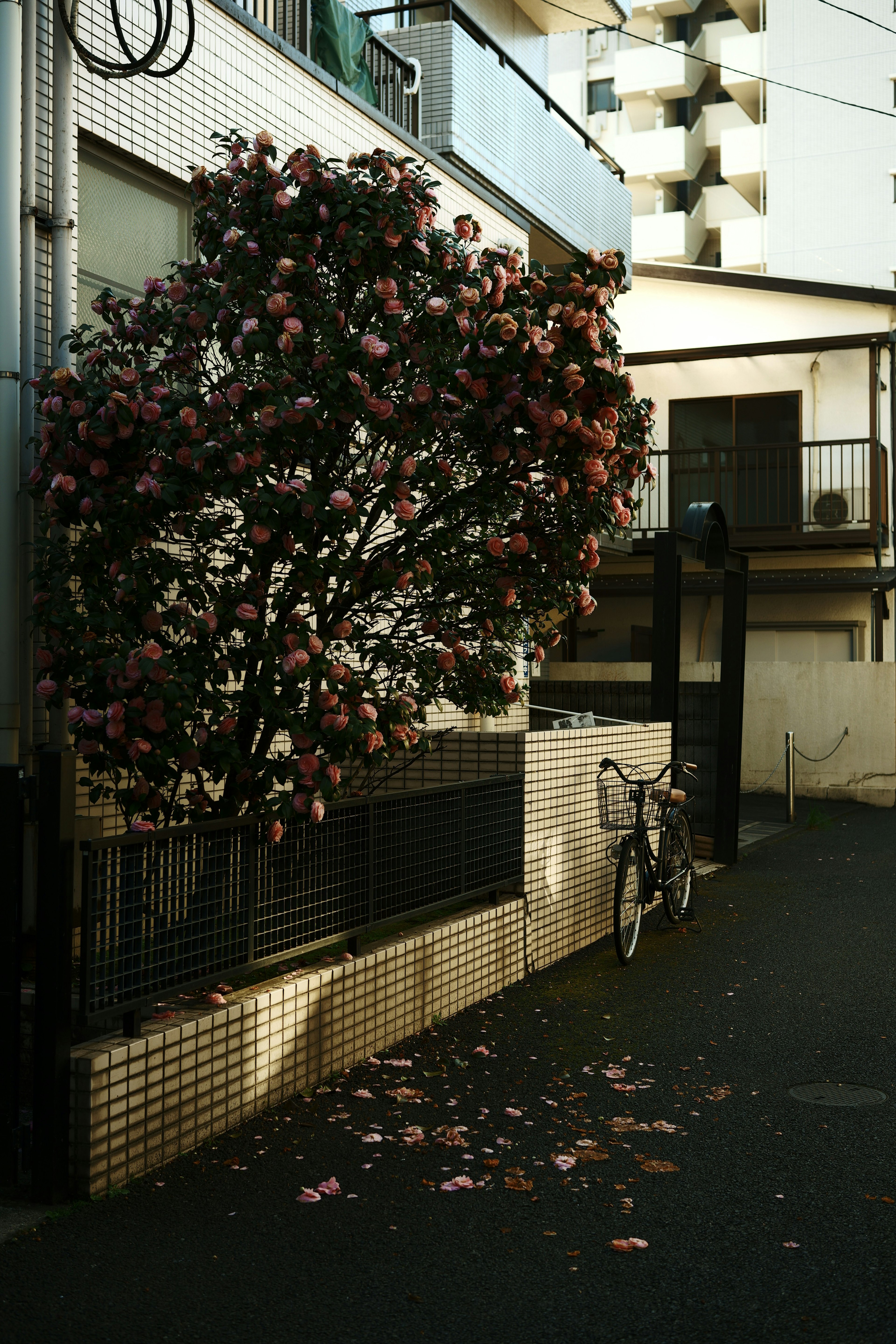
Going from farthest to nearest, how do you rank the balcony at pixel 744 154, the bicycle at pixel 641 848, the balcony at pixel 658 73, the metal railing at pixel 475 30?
A: the balcony at pixel 658 73
the balcony at pixel 744 154
the metal railing at pixel 475 30
the bicycle at pixel 641 848

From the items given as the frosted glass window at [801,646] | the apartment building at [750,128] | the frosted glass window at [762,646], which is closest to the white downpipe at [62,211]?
the frosted glass window at [801,646]

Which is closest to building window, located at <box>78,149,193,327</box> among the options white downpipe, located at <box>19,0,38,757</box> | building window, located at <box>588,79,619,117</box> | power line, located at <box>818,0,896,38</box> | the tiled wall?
white downpipe, located at <box>19,0,38,757</box>

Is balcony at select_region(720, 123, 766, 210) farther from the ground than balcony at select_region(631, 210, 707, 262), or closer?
farther from the ground

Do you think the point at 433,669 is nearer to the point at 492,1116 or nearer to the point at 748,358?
the point at 492,1116

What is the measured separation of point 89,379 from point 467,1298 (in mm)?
4067

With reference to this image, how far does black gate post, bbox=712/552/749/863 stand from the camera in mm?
12031

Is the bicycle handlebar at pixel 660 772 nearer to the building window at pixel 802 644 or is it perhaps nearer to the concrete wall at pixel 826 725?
the concrete wall at pixel 826 725

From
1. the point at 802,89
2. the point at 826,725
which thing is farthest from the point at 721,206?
the point at 826,725

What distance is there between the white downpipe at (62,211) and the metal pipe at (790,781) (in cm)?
1153

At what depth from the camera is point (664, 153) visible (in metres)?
41.5

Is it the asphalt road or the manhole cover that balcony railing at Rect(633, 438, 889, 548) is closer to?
the asphalt road

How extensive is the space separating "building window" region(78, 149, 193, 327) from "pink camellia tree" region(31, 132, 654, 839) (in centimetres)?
77

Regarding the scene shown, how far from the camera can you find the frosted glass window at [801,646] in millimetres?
21047

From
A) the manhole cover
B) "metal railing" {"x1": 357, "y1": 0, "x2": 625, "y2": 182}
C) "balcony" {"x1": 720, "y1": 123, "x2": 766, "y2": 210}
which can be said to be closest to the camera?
the manhole cover
